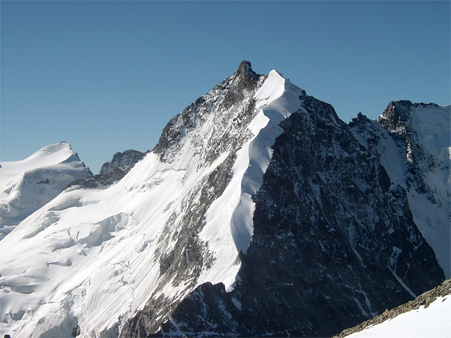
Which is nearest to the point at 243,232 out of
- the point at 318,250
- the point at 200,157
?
the point at 318,250

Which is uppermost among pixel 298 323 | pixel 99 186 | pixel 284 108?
pixel 99 186

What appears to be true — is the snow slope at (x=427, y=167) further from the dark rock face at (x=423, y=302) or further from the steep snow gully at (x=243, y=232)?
the dark rock face at (x=423, y=302)

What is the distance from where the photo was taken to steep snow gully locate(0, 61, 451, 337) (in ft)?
304

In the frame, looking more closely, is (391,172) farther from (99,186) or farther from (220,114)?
(99,186)

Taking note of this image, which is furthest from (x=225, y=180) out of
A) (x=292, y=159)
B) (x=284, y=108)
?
(x=284, y=108)

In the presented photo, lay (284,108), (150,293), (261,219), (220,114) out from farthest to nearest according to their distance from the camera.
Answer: (220,114), (284,108), (150,293), (261,219)

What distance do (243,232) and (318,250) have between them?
16.1 metres

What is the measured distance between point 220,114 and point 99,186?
53816 mm

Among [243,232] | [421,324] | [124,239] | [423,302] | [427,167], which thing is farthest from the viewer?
[427,167]

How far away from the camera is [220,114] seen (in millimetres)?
148625

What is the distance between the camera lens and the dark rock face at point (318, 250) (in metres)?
87.4

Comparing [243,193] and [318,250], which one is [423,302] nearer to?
[243,193]

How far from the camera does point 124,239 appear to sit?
141500 mm

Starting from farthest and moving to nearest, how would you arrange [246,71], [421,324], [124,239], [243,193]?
[246,71] → [124,239] → [243,193] → [421,324]
